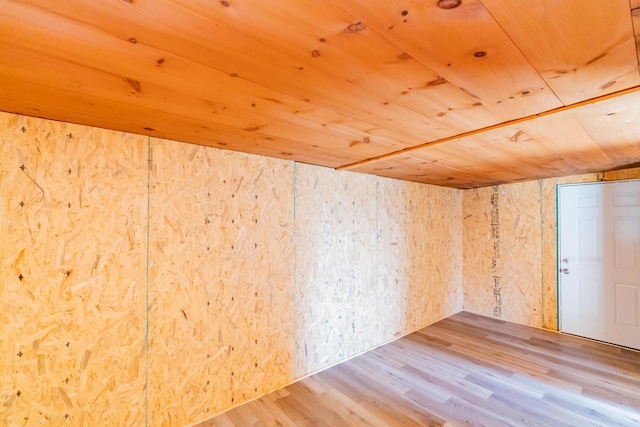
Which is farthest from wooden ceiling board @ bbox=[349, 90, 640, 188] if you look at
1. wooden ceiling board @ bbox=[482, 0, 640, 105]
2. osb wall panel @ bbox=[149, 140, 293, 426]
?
osb wall panel @ bbox=[149, 140, 293, 426]

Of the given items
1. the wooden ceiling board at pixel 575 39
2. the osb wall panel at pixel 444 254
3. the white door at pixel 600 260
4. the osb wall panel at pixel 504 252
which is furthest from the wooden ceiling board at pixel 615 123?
the osb wall panel at pixel 444 254

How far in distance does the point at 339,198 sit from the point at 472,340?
2.72m

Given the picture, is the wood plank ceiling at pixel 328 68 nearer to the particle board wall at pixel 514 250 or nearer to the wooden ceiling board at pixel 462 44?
the wooden ceiling board at pixel 462 44

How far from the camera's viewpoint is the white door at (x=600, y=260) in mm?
3373

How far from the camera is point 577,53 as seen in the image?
1.03m

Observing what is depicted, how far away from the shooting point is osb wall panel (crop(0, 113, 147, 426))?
153cm

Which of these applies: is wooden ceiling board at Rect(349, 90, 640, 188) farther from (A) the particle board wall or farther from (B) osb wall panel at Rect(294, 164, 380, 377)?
(A) the particle board wall

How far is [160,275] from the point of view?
2.00m

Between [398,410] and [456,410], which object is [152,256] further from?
[456,410]

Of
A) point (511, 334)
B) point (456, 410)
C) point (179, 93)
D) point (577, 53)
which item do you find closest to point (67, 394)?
point (179, 93)

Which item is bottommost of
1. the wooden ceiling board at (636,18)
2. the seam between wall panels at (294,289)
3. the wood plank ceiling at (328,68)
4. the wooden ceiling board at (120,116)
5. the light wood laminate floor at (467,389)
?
the light wood laminate floor at (467,389)

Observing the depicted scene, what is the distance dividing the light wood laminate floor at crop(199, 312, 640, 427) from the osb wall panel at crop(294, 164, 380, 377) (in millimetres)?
269

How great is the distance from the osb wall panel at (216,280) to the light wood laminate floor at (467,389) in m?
0.30

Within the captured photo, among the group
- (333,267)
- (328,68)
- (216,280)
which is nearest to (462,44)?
(328,68)
